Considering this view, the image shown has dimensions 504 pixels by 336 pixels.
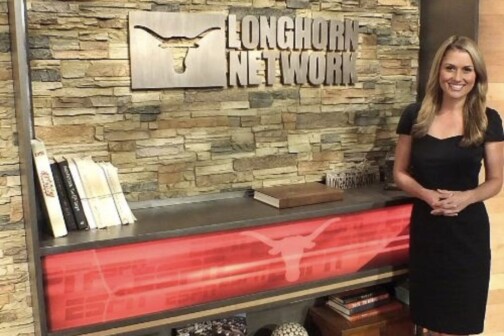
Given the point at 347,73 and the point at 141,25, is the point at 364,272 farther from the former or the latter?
the point at 141,25

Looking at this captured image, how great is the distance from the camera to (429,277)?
2.41 metres

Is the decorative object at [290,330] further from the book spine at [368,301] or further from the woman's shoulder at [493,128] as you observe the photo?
the woman's shoulder at [493,128]

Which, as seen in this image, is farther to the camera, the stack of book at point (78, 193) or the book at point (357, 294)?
the book at point (357, 294)

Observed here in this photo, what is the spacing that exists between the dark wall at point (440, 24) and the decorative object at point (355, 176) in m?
0.47

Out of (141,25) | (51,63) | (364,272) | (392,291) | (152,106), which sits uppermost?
(141,25)

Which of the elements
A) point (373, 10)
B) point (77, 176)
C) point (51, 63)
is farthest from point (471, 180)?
point (51, 63)

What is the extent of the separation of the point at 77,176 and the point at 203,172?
0.60 m

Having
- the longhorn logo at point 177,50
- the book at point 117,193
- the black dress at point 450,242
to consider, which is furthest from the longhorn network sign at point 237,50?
the black dress at point 450,242

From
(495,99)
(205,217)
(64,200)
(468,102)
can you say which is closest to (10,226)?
(64,200)

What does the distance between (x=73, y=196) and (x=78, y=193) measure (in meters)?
0.02

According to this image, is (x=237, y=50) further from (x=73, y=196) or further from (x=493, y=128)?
(x=493, y=128)

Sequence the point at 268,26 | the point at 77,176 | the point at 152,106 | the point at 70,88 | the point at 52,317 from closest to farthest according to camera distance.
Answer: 1. the point at 52,317
2. the point at 77,176
3. the point at 70,88
4. the point at 152,106
5. the point at 268,26

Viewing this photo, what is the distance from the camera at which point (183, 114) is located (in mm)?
2424

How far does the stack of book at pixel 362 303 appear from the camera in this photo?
2.61m
